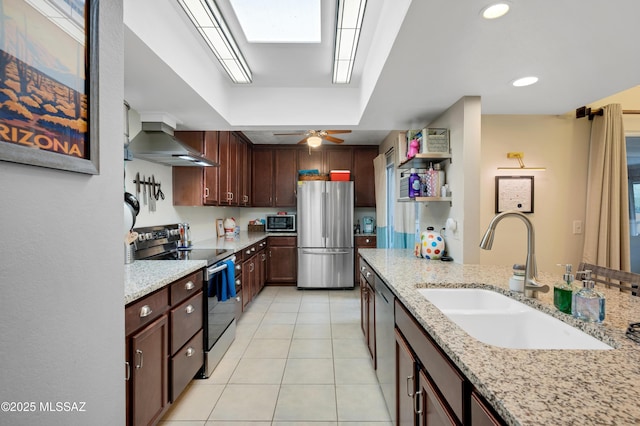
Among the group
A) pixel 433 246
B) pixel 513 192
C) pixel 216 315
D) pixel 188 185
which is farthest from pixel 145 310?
pixel 513 192

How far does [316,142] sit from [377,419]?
2.91 meters

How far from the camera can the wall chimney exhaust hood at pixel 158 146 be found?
2.43 metres

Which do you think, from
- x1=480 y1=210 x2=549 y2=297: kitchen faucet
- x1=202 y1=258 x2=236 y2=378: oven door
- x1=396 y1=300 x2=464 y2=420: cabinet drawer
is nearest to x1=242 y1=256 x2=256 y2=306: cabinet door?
x1=202 y1=258 x2=236 y2=378: oven door

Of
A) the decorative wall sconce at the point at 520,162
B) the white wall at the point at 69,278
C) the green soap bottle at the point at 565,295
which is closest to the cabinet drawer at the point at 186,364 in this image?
the white wall at the point at 69,278

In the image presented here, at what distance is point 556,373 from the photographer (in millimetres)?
757

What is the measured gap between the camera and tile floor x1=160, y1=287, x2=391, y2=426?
1850mm

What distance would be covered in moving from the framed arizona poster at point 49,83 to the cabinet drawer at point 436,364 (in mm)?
1159

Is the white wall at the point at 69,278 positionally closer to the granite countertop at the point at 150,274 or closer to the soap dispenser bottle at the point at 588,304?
the granite countertop at the point at 150,274

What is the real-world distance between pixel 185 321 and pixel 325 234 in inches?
119

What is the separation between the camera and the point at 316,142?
12.4 feet

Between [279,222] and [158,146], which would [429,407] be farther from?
[279,222]

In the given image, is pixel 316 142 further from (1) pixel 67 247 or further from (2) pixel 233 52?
(1) pixel 67 247

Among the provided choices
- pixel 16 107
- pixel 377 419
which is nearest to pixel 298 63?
pixel 16 107

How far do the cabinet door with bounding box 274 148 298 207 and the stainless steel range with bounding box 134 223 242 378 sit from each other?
7.85ft
